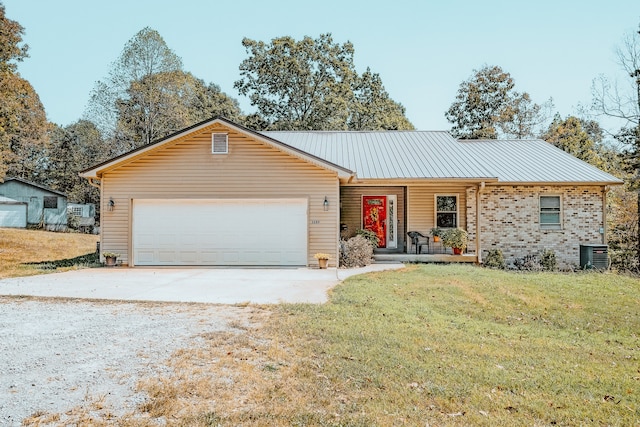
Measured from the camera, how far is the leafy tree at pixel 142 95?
3025 centimetres

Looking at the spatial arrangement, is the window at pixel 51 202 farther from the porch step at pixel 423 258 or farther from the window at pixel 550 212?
the window at pixel 550 212

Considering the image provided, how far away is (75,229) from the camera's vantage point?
3378cm

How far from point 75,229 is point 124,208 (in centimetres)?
2237

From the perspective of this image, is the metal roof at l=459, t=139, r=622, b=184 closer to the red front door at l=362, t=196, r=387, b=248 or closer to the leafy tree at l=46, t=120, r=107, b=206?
the red front door at l=362, t=196, r=387, b=248

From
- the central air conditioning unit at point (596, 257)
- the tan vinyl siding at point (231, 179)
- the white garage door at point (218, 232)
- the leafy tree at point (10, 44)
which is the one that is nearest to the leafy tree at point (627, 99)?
the central air conditioning unit at point (596, 257)

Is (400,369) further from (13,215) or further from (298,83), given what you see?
(13,215)

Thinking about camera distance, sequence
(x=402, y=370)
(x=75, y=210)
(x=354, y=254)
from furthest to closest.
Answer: (x=75, y=210), (x=354, y=254), (x=402, y=370)

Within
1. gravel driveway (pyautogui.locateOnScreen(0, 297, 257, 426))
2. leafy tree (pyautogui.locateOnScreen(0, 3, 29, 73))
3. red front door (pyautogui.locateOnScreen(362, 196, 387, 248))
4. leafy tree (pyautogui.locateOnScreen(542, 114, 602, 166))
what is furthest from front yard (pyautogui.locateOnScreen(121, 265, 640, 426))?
leafy tree (pyautogui.locateOnScreen(542, 114, 602, 166))

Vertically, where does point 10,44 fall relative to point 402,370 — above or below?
above

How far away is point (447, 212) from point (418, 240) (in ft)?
4.76

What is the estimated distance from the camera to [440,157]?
1789 cm

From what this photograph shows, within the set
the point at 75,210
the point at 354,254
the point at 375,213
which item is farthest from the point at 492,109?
the point at 75,210

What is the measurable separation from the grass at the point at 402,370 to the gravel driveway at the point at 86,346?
10.3 inches

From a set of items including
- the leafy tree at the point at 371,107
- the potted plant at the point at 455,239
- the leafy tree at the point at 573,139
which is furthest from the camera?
the leafy tree at the point at 371,107
